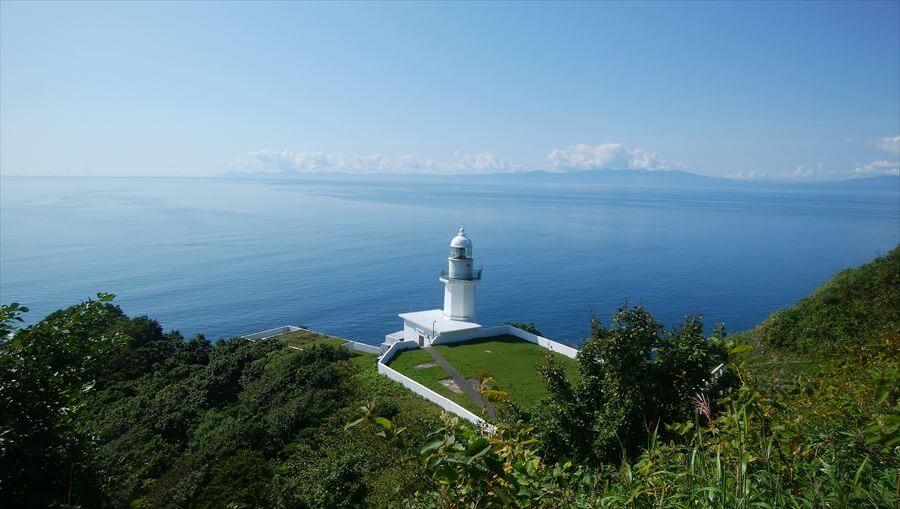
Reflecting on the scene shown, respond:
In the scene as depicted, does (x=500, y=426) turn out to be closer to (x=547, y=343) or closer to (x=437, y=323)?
(x=547, y=343)

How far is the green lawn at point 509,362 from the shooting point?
69.0 feet

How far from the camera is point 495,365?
2483 cm

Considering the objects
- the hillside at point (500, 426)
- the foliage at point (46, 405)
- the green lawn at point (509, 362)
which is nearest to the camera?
the hillside at point (500, 426)

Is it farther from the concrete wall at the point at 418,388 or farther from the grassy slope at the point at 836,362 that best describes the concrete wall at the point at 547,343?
the grassy slope at the point at 836,362

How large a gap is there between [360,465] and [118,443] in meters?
10.6

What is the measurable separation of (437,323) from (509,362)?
6.89m

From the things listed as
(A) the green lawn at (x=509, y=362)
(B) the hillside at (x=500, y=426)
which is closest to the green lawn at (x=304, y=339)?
(B) the hillside at (x=500, y=426)

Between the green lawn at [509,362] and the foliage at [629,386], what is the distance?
8.72m

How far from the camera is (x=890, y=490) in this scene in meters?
3.32

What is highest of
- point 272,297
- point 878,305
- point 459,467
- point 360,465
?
point 459,467

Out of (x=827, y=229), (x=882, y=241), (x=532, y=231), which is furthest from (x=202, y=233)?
(x=827, y=229)

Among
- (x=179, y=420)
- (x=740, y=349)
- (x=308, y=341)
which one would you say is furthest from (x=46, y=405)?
(x=308, y=341)

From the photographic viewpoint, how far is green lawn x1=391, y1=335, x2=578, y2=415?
20906 mm

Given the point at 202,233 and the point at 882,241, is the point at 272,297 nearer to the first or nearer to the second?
the point at 202,233
